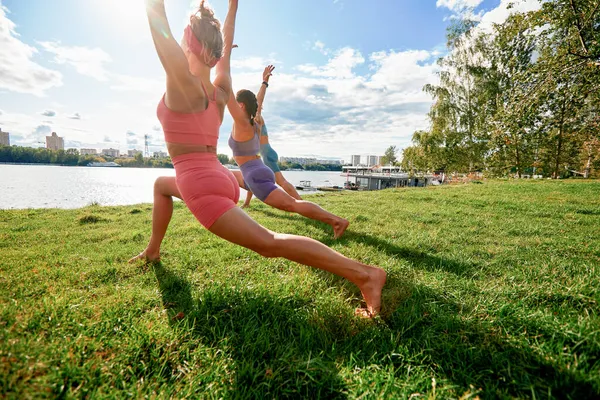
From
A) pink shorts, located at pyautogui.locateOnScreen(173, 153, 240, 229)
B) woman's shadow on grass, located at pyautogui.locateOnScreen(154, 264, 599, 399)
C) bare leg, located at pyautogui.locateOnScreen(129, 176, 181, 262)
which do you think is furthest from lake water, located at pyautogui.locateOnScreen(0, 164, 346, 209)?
woman's shadow on grass, located at pyautogui.locateOnScreen(154, 264, 599, 399)

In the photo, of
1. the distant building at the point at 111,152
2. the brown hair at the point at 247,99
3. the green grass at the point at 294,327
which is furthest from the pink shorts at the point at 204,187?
the distant building at the point at 111,152

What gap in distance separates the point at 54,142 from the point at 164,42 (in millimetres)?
184979

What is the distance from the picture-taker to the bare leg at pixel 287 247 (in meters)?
1.88

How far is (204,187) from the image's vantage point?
199cm

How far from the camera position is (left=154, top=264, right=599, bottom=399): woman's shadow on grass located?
1313 millimetres

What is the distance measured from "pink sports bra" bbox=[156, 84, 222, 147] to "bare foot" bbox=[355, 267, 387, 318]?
5.62 ft

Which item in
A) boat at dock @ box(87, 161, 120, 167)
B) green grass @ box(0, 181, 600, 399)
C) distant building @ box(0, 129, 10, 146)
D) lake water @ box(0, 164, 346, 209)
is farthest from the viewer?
boat at dock @ box(87, 161, 120, 167)

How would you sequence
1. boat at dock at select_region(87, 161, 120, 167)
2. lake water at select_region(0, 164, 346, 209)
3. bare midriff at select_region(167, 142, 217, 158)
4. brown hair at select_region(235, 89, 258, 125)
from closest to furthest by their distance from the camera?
bare midriff at select_region(167, 142, 217, 158) → brown hair at select_region(235, 89, 258, 125) → lake water at select_region(0, 164, 346, 209) → boat at dock at select_region(87, 161, 120, 167)

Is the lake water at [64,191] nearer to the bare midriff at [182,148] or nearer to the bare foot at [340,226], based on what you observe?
the bare midriff at [182,148]

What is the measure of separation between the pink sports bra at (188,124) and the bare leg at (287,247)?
673 millimetres

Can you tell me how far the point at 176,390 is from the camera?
128cm

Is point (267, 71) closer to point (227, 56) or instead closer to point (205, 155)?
point (227, 56)

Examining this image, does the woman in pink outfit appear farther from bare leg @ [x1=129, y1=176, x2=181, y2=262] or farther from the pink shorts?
bare leg @ [x1=129, y1=176, x2=181, y2=262]

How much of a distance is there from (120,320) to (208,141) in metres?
1.44
